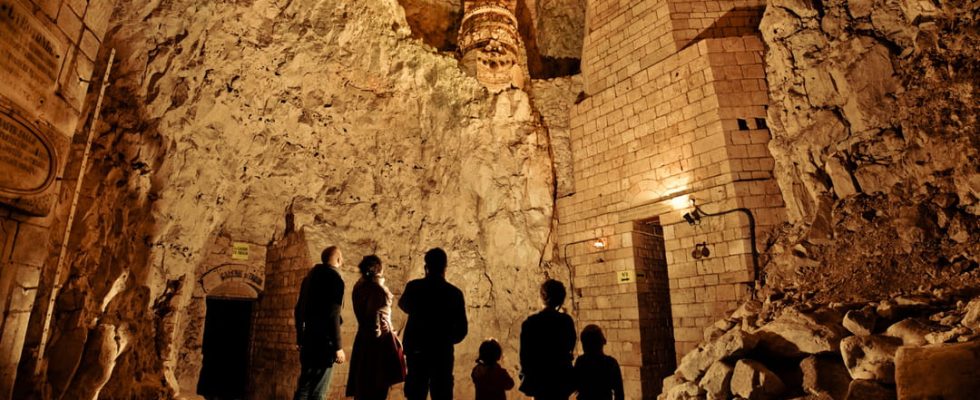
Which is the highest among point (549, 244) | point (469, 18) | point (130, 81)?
point (469, 18)

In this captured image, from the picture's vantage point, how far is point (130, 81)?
5789 millimetres

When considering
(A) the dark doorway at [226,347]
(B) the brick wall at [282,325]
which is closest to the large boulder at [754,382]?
(B) the brick wall at [282,325]

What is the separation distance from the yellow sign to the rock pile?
7.50 m

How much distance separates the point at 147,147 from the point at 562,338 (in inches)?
225

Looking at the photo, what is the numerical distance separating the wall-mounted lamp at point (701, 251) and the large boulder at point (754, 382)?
3214mm

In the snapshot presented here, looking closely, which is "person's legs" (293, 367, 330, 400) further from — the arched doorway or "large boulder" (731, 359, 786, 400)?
the arched doorway

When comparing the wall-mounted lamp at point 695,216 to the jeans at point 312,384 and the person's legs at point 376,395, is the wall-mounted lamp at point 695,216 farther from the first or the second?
the jeans at point 312,384

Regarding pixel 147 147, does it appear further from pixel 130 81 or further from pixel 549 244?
pixel 549 244

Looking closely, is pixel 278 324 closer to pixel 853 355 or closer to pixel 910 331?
pixel 853 355

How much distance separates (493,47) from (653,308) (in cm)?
655

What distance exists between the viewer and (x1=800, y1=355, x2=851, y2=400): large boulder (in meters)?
4.39

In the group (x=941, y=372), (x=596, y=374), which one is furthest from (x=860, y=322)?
(x=596, y=374)

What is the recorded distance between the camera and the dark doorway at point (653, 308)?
28.2 feet

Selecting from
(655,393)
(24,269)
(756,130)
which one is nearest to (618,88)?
(756,130)
